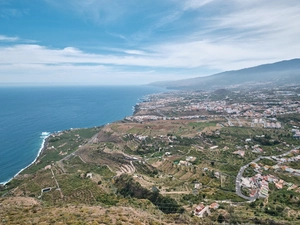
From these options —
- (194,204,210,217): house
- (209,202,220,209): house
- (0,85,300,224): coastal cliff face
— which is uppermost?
(194,204,210,217): house

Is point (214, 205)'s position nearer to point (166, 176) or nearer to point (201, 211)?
point (201, 211)

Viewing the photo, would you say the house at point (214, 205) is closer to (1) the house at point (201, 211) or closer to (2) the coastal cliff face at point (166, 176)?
(2) the coastal cliff face at point (166, 176)

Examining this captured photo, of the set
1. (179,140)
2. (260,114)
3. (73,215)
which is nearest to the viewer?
(73,215)

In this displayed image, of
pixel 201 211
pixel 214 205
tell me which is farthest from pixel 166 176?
pixel 201 211

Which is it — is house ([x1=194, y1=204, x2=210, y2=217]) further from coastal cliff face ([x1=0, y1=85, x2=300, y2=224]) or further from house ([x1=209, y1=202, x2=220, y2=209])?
house ([x1=209, y1=202, x2=220, y2=209])

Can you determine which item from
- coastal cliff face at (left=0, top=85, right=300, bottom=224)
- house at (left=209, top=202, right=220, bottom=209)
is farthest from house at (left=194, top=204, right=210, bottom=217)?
house at (left=209, top=202, right=220, bottom=209)

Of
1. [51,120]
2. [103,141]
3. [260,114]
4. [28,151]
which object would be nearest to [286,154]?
[260,114]

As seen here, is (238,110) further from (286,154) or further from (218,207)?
(218,207)

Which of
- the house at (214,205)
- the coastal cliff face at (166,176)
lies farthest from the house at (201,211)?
the house at (214,205)
